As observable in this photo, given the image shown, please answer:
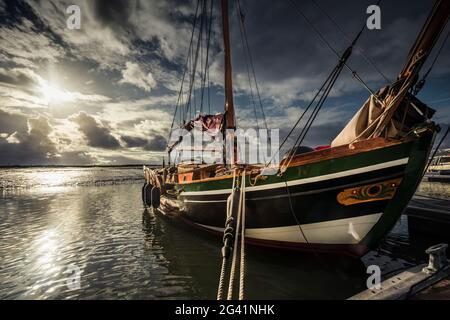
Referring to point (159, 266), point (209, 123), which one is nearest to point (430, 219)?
point (159, 266)

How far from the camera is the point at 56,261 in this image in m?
8.34

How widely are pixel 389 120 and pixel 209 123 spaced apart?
984 cm

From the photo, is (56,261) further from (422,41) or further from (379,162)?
(422,41)

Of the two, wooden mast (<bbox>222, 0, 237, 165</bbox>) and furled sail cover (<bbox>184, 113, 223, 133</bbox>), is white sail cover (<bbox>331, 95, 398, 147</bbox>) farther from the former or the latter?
furled sail cover (<bbox>184, 113, 223, 133</bbox>)

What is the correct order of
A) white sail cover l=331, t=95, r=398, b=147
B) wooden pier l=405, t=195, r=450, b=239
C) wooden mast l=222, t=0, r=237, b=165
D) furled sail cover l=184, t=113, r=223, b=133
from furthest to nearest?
furled sail cover l=184, t=113, r=223, b=133
wooden mast l=222, t=0, r=237, b=165
wooden pier l=405, t=195, r=450, b=239
white sail cover l=331, t=95, r=398, b=147

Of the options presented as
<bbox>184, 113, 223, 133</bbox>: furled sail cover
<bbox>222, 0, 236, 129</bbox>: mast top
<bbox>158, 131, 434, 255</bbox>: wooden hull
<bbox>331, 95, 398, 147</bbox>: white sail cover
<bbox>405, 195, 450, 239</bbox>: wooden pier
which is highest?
<bbox>222, 0, 236, 129</bbox>: mast top

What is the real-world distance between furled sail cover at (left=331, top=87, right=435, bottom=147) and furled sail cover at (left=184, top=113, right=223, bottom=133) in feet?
26.4

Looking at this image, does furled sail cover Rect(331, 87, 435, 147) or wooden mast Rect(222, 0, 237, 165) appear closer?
furled sail cover Rect(331, 87, 435, 147)

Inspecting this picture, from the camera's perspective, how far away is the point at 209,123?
1390 cm

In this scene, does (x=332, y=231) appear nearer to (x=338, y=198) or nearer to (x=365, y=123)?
(x=338, y=198)

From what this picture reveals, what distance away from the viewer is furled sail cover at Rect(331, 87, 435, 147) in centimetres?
560

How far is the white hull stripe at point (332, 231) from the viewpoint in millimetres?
5938

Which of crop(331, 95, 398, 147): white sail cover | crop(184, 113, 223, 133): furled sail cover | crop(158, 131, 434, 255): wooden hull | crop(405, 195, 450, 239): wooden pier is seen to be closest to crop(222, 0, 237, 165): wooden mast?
crop(184, 113, 223, 133): furled sail cover
